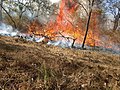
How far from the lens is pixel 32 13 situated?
3244 cm

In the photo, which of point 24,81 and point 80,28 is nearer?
point 24,81

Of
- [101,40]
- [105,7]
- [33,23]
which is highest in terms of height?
[105,7]

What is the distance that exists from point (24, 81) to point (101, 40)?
26.4 m

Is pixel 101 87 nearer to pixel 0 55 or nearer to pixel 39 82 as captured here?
pixel 39 82

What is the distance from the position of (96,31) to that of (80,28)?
2223 mm

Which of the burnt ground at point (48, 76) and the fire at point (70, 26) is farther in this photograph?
the fire at point (70, 26)

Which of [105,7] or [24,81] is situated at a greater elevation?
[105,7]

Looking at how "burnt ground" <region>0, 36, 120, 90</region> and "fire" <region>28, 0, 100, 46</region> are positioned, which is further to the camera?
"fire" <region>28, 0, 100, 46</region>

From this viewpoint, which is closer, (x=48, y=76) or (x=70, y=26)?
(x=48, y=76)

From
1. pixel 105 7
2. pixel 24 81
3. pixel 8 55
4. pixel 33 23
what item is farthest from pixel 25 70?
pixel 105 7

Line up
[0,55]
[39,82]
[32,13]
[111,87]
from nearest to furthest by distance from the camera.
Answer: [39,82] < [111,87] < [0,55] < [32,13]

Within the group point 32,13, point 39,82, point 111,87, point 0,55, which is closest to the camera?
point 39,82

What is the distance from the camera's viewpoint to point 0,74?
17.4ft

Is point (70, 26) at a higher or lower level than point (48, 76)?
higher
